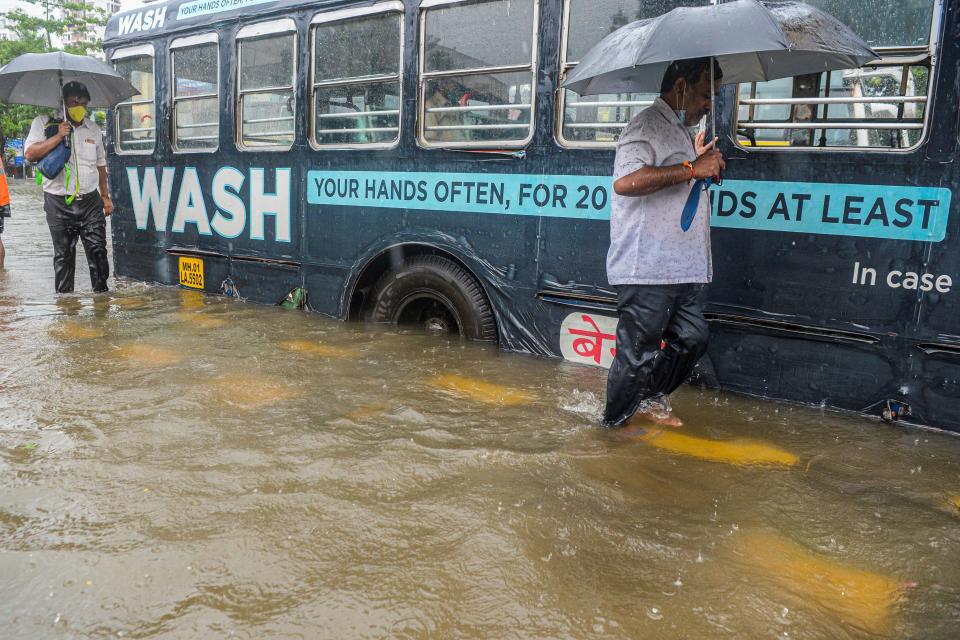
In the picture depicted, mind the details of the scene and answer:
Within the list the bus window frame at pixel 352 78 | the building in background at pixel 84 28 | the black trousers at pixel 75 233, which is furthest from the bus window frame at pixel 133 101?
the building in background at pixel 84 28

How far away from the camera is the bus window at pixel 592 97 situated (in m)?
3.99

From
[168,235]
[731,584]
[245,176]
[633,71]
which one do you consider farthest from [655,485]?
[168,235]

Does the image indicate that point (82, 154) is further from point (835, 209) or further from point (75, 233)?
point (835, 209)

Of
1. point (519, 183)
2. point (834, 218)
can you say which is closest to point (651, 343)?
point (834, 218)

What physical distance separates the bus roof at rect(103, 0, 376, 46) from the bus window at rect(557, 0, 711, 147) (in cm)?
167

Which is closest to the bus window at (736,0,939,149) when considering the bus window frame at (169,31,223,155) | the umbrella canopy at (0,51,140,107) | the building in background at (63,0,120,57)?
the bus window frame at (169,31,223,155)

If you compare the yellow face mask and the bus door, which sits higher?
the yellow face mask

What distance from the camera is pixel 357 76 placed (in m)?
5.22

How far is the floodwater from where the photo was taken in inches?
79.6

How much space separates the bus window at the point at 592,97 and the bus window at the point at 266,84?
2446 mm

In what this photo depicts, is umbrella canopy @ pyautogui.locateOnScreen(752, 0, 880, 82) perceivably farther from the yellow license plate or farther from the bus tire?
the yellow license plate

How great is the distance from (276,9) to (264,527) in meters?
4.60

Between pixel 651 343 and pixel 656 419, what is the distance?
20.6 inches

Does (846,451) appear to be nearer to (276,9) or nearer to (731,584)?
(731,584)
